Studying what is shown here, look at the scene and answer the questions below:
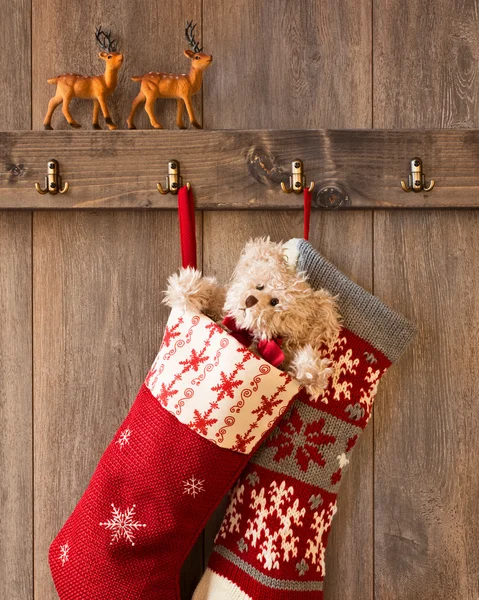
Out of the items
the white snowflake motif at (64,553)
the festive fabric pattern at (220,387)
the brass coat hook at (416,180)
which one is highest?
the brass coat hook at (416,180)

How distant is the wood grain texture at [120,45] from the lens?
982 millimetres

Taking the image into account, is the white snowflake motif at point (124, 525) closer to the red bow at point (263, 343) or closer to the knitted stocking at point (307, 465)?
the knitted stocking at point (307, 465)

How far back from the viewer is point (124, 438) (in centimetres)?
85

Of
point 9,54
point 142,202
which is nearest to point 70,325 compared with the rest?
point 142,202

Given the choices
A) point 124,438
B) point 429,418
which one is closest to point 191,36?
point 124,438

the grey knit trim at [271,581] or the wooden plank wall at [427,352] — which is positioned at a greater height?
the wooden plank wall at [427,352]

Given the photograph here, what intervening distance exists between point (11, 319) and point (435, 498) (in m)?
0.85

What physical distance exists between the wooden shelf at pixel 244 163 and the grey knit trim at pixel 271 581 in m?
0.59

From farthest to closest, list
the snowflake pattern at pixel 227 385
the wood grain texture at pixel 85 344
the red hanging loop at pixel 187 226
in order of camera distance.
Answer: the wood grain texture at pixel 85 344 → the red hanging loop at pixel 187 226 → the snowflake pattern at pixel 227 385

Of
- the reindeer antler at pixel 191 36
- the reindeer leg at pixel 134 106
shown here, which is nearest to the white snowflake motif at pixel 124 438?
the reindeer leg at pixel 134 106

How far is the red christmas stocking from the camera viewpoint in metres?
0.79

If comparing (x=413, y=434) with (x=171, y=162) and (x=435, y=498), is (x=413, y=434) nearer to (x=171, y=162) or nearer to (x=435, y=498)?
(x=435, y=498)

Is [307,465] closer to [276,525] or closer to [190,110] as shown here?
[276,525]

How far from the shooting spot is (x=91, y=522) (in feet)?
2.72
